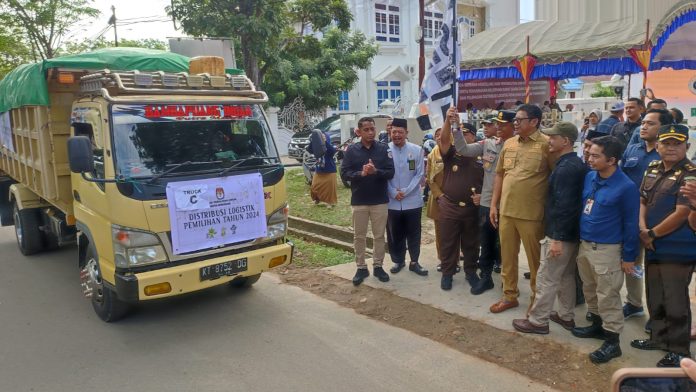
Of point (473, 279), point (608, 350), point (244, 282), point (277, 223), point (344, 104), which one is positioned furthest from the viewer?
point (344, 104)

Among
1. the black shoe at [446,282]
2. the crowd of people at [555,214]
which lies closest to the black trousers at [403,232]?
the crowd of people at [555,214]

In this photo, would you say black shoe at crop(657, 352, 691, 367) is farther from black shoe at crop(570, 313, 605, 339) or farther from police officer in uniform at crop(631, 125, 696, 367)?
black shoe at crop(570, 313, 605, 339)

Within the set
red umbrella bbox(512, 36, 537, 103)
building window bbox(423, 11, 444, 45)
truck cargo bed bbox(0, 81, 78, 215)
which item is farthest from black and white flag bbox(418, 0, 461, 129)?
building window bbox(423, 11, 444, 45)

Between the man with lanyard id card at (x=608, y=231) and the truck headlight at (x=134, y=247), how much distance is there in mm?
3445

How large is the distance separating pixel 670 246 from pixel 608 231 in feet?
1.43

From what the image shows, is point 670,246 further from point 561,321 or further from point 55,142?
point 55,142

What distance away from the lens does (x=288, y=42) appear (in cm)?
1969

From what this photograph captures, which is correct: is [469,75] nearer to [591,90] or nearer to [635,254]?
[635,254]

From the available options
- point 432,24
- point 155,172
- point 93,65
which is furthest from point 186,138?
point 432,24

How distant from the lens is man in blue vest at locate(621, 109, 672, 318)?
450 centimetres

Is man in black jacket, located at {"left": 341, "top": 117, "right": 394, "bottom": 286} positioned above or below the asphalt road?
above

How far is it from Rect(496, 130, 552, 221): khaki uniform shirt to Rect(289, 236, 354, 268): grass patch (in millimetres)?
3010

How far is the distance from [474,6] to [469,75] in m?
17.1

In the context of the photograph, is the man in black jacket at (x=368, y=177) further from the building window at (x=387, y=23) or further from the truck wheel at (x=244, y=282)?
the building window at (x=387, y=23)
